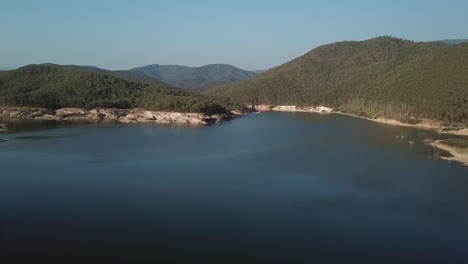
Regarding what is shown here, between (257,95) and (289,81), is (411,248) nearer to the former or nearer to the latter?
(257,95)

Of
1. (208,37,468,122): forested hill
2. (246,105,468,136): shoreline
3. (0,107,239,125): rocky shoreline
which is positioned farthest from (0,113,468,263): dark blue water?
(208,37,468,122): forested hill

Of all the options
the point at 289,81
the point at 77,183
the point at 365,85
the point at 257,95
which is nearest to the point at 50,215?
the point at 77,183

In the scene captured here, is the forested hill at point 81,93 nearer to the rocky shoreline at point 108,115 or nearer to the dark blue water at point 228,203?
the rocky shoreline at point 108,115

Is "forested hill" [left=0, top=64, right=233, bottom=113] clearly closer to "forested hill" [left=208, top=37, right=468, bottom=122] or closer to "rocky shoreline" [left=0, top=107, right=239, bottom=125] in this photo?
"rocky shoreline" [left=0, top=107, right=239, bottom=125]

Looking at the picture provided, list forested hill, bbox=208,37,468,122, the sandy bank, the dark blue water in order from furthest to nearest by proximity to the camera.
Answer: forested hill, bbox=208,37,468,122 → the sandy bank → the dark blue water

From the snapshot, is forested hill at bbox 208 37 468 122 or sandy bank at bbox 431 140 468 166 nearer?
sandy bank at bbox 431 140 468 166

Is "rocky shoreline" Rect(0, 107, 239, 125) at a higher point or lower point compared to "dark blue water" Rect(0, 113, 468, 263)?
higher
